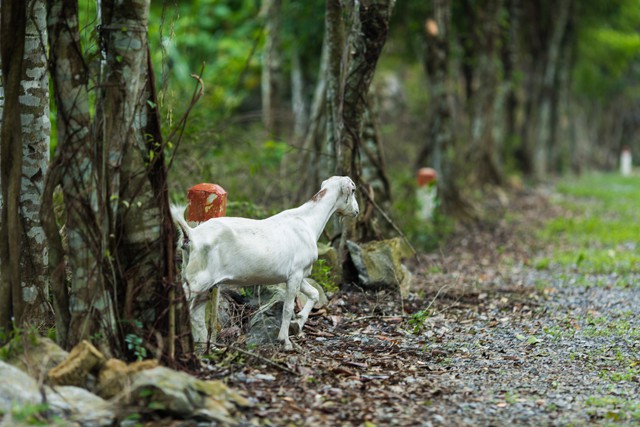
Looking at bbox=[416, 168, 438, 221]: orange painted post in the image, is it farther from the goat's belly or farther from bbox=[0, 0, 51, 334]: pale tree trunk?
bbox=[0, 0, 51, 334]: pale tree trunk

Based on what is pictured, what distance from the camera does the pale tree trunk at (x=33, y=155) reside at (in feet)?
23.9

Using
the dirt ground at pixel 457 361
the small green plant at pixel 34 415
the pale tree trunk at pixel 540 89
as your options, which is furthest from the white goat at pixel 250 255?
the pale tree trunk at pixel 540 89

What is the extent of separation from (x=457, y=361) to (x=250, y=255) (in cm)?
211

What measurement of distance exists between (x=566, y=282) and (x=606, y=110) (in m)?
54.0

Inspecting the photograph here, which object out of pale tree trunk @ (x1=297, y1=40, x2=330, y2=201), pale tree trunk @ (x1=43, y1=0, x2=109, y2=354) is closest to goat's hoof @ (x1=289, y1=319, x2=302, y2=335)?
pale tree trunk @ (x1=43, y1=0, x2=109, y2=354)

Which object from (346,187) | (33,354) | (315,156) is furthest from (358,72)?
(33,354)

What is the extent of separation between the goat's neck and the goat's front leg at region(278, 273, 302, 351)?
58 centimetres

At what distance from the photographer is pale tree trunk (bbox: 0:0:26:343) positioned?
6375mm

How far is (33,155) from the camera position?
7.31 m

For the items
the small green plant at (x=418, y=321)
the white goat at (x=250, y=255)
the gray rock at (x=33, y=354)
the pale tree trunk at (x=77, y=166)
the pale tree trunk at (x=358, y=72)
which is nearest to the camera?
the gray rock at (x=33, y=354)

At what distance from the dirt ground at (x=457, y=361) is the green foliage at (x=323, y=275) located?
213 mm

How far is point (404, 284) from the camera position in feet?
34.4

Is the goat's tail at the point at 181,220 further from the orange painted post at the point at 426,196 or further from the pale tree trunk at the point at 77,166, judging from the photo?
the orange painted post at the point at 426,196

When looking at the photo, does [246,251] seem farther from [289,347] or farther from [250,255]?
[289,347]
